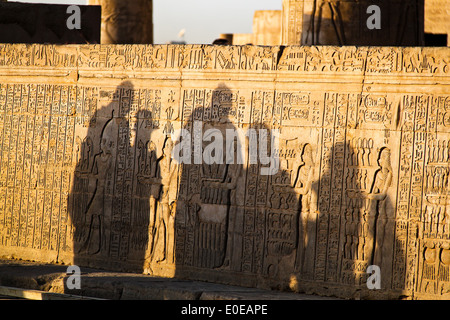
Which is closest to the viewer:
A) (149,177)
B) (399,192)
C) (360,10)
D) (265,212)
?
(399,192)

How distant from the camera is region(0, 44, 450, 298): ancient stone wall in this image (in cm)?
640

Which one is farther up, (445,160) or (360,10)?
(360,10)

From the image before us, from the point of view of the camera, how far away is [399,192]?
21.1 ft

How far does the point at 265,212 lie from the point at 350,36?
250cm

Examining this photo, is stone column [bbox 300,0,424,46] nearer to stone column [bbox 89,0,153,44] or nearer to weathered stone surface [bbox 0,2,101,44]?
weathered stone surface [bbox 0,2,101,44]

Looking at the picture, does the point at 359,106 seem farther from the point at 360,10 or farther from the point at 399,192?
the point at 360,10

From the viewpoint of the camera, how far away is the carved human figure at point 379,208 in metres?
6.49

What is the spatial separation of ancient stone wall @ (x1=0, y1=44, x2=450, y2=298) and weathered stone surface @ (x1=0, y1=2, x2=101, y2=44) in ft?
4.64

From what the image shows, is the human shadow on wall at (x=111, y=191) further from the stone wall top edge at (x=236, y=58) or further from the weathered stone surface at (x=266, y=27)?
the weathered stone surface at (x=266, y=27)

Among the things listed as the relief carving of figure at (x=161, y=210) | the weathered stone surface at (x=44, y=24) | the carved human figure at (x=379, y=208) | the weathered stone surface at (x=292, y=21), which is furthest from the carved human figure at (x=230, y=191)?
the weathered stone surface at (x=44, y=24)

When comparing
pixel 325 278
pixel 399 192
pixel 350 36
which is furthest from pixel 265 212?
pixel 350 36

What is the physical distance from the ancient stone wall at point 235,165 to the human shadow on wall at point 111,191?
0.01 meters

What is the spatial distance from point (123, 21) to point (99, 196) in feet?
20.3

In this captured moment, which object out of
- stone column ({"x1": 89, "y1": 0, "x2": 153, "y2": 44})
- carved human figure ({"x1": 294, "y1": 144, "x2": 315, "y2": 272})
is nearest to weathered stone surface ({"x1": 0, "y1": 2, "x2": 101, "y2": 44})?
stone column ({"x1": 89, "y1": 0, "x2": 153, "y2": 44})
